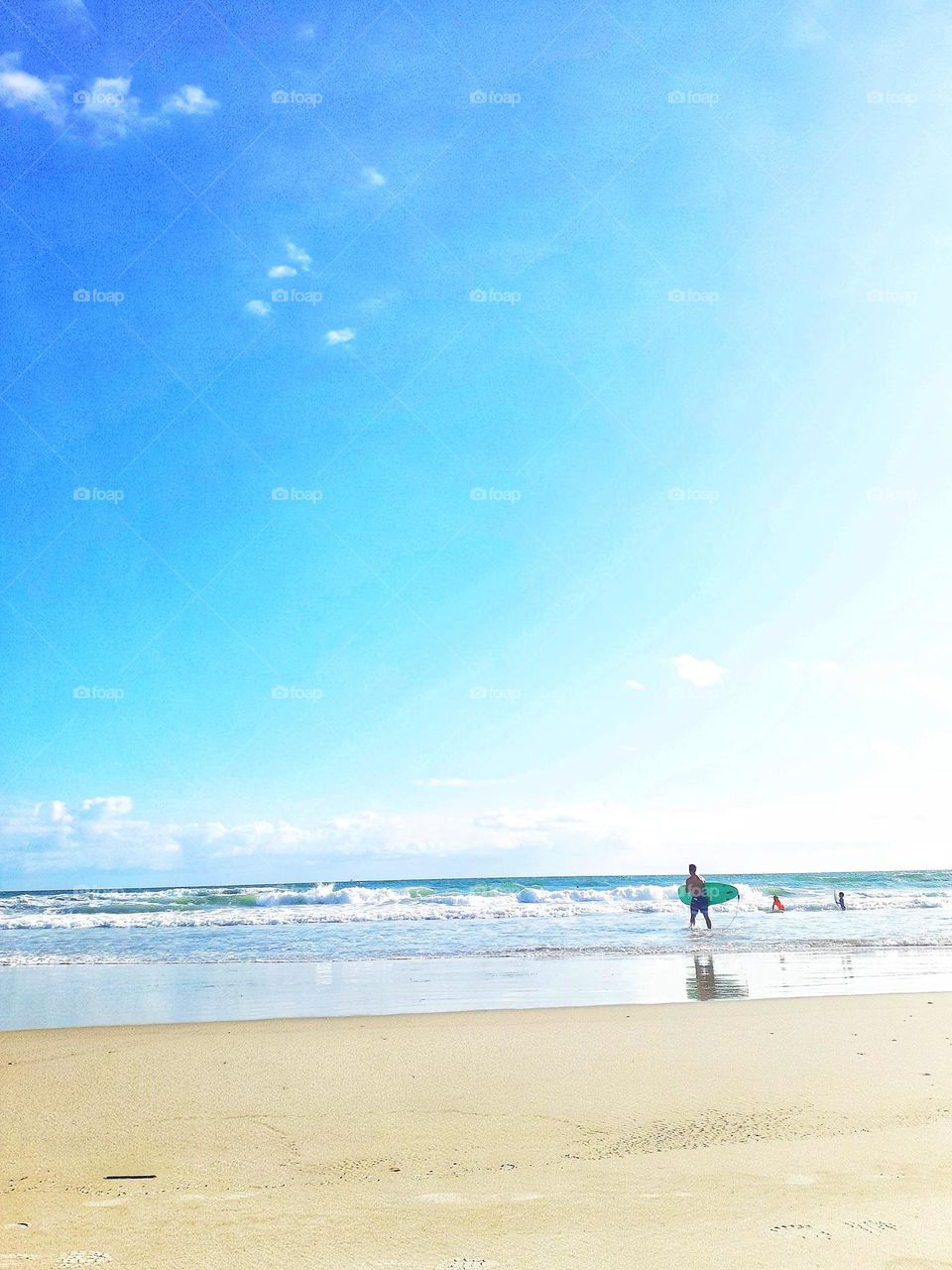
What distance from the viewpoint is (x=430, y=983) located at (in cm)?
1273

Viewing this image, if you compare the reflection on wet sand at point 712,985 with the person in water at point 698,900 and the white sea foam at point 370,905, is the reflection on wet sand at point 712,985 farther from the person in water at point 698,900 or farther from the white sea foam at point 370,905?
the white sea foam at point 370,905

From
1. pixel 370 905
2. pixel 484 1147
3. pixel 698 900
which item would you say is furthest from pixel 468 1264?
pixel 370 905

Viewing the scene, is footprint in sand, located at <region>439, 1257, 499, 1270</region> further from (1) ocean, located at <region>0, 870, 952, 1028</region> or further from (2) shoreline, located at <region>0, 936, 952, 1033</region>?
(1) ocean, located at <region>0, 870, 952, 1028</region>

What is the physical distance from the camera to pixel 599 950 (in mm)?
17031

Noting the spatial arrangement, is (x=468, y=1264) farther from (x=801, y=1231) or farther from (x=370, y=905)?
(x=370, y=905)

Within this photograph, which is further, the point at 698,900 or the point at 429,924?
the point at 429,924

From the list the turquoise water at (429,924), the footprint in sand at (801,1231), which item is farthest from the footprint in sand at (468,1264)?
the turquoise water at (429,924)

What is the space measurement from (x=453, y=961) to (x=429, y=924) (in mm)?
11770

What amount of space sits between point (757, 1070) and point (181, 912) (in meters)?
35.4

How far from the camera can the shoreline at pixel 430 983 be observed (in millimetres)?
10445

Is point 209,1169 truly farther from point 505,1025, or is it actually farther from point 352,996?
point 352,996

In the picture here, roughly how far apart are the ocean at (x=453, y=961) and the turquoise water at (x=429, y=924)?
0.28 feet

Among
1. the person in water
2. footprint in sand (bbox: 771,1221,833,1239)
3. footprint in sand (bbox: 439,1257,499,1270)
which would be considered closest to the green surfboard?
the person in water

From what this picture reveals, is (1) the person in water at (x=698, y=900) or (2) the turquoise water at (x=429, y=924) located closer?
(2) the turquoise water at (x=429, y=924)
